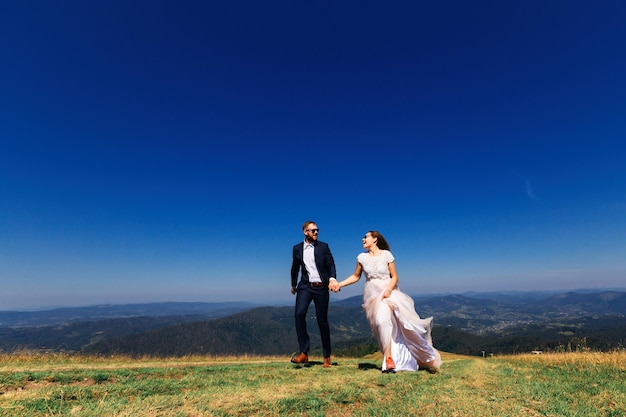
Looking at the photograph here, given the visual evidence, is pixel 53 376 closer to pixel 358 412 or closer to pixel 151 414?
pixel 151 414

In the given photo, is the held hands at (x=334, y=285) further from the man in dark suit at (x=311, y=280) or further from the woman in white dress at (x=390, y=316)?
the man in dark suit at (x=311, y=280)

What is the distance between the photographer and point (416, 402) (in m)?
4.13

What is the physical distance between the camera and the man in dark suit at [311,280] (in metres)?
8.12

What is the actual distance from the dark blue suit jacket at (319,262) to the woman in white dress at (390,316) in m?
0.40

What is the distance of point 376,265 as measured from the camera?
8461 millimetres

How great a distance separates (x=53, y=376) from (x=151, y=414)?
3.50 m

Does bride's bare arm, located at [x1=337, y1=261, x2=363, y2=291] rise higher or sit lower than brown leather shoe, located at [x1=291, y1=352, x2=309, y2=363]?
higher

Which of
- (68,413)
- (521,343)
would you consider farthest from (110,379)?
(521,343)

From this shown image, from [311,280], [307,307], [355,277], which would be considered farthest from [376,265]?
[307,307]

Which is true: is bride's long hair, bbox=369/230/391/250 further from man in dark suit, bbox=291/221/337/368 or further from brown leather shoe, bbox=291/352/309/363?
brown leather shoe, bbox=291/352/309/363

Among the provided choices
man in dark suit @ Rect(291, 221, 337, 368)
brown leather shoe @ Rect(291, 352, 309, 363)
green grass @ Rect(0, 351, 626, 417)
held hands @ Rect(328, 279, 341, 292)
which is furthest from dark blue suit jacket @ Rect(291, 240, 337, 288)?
green grass @ Rect(0, 351, 626, 417)

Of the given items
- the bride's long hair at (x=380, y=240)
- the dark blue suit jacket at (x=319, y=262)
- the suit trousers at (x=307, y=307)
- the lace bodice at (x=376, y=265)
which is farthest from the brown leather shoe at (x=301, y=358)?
the bride's long hair at (x=380, y=240)

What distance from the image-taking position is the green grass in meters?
3.60

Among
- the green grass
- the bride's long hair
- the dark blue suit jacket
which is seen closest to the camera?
the green grass
